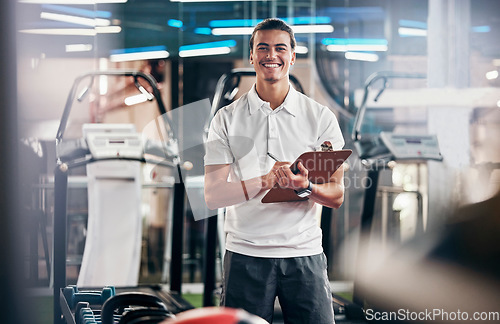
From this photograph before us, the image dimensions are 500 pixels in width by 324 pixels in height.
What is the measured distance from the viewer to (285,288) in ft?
7.03

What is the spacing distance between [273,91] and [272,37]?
8.6 inches

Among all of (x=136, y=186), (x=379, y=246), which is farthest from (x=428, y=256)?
(x=136, y=186)

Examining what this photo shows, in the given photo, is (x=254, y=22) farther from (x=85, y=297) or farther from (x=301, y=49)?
(x=85, y=297)

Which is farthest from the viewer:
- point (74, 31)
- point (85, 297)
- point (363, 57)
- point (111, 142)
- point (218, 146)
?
point (363, 57)

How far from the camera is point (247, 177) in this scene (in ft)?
7.48

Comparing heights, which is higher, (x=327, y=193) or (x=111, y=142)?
(x=111, y=142)

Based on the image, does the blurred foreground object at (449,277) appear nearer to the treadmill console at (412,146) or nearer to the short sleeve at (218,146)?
the treadmill console at (412,146)

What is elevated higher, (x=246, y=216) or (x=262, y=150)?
(x=262, y=150)

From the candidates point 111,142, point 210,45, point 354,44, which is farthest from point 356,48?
point 111,142

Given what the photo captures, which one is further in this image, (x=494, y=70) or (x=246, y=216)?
(x=494, y=70)

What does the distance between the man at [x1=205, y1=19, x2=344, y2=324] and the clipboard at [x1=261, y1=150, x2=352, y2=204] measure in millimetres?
30

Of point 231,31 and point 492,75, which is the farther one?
point 231,31

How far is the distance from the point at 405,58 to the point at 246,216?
302 cm

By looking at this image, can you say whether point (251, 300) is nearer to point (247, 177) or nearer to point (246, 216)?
point (246, 216)
